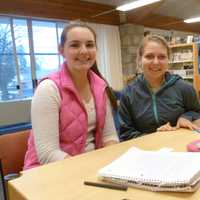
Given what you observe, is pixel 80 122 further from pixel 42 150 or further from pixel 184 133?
pixel 184 133

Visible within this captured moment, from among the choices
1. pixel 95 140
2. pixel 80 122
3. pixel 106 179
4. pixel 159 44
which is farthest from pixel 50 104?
pixel 159 44

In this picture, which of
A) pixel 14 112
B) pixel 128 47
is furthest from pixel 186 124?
pixel 128 47

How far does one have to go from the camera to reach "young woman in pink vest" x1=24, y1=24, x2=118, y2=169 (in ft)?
3.78

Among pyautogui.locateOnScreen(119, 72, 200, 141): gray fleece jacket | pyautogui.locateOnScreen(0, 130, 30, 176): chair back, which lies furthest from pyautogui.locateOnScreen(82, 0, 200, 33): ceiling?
pyautogui.locateOnScreen(0, 130, 30, 176): chair back

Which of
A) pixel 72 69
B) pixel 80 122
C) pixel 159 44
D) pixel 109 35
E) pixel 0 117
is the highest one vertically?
pixel 109 35

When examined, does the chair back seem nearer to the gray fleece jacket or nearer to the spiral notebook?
the gray fleece jacket

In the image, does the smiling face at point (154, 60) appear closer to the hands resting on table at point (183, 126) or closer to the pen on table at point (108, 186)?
the hands resting on table at point (183, 126)

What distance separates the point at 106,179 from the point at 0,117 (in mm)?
4170

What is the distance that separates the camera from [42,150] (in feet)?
3.75

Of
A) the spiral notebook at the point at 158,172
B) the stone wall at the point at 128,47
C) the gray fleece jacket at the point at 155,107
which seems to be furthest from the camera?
the stone wall at the point at 128,47

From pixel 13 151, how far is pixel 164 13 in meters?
7.05

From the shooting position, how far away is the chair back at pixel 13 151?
1275 millimetres

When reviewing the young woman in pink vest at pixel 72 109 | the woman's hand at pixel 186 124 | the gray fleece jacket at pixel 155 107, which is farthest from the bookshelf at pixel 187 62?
the young woman in pink vest at pixel 72 109

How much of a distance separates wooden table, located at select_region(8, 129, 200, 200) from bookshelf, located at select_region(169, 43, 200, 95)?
3588 millimetres
